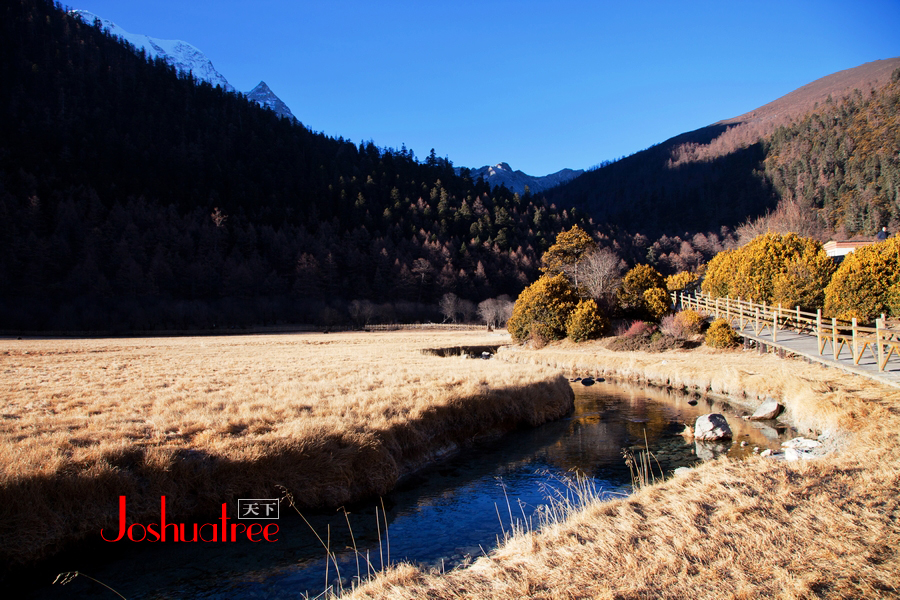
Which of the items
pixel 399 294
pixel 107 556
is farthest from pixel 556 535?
pixel 399 294

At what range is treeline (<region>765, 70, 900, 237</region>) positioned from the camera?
8912cm

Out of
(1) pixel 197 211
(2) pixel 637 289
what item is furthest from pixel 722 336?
(1) pixel 197 211

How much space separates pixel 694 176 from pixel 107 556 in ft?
707

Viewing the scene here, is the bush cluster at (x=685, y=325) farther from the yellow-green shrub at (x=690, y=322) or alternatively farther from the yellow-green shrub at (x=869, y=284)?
the yellow-green shrub at (x=869, y=284)

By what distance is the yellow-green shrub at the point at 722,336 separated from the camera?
1068 inches

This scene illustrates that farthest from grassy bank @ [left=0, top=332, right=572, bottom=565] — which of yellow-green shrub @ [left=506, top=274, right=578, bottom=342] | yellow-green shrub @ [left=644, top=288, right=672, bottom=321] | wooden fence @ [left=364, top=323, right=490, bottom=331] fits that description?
wooden fence @ [left=364, top=323, right=490, bottom=331]

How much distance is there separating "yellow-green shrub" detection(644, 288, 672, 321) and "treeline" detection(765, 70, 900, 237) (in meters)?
68.4

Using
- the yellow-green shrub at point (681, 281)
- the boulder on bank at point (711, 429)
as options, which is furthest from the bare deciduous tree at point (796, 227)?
the boulder on bank at point (711, 429)

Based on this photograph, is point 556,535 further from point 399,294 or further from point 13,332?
point 399,294

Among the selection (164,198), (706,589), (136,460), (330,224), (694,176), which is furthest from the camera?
(694,176)

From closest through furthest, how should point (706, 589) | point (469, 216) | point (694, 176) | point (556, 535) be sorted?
point (706, 589) < point (556, 535) < point (469, 216) < point (694, 176)

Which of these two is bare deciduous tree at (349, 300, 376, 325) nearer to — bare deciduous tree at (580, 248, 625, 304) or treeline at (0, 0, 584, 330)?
treeline at (0, 0, 584, 330)

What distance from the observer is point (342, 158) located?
148 metres

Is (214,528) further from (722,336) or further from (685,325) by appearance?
(685,325)
